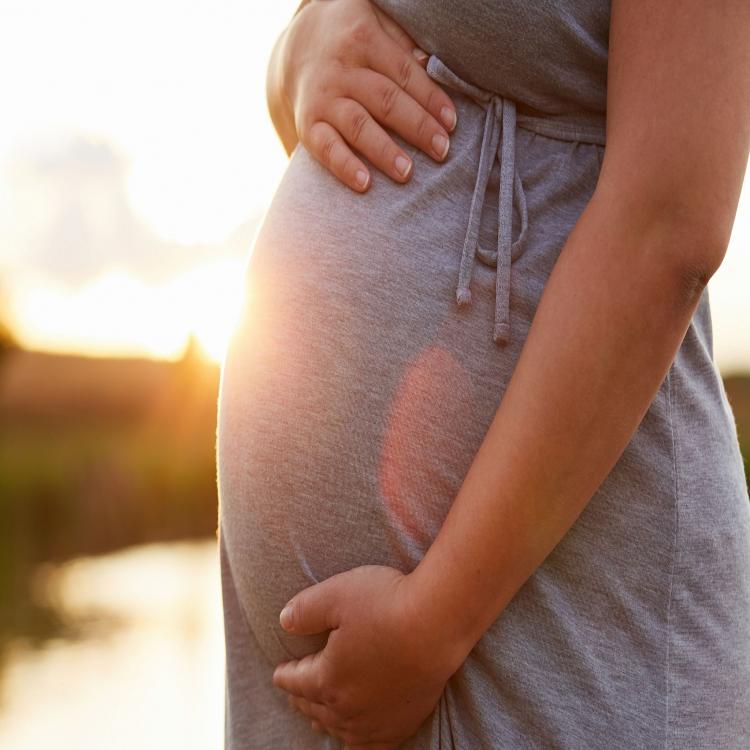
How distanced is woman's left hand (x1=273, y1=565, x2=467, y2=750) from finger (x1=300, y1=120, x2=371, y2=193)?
40 cm

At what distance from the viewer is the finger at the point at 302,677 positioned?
873mm

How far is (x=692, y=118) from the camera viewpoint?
2.47 ft

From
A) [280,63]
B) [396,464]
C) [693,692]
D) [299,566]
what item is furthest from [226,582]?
[280,63]

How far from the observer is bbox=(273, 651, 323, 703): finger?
2.86 feet

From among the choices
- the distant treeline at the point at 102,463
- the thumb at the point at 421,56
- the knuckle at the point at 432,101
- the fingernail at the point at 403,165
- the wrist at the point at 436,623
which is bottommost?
the distant treeline at the point at 102,463

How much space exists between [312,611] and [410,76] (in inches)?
22.0

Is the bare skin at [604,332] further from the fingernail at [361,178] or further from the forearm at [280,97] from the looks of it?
the forearm at [280,97]

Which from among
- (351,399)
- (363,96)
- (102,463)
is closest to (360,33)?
(363,96)

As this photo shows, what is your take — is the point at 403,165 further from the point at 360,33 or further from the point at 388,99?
the point at 360,33

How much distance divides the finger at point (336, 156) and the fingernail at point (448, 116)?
95 millimetres

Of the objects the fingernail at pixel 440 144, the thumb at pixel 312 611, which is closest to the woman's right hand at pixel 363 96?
the fingernail at pixel 440 144

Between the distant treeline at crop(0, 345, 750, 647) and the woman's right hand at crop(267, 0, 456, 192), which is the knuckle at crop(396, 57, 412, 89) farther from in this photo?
the distant treeline at crop(0, 345, 750, 647)

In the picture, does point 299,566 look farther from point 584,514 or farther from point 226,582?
point 584,514

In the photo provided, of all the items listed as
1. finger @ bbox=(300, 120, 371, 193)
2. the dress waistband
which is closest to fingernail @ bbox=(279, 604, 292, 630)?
the dress waistband
